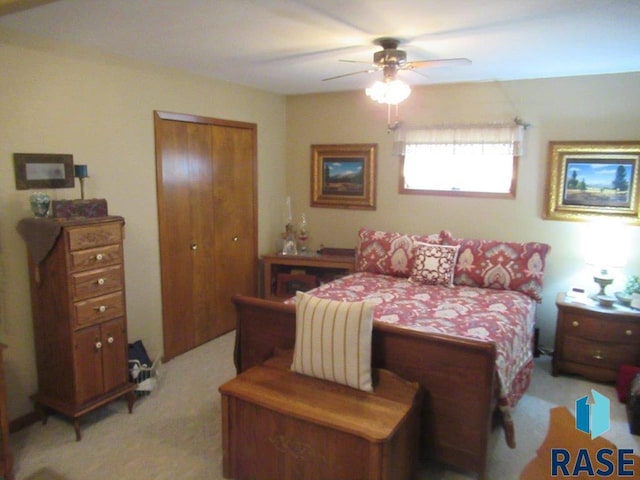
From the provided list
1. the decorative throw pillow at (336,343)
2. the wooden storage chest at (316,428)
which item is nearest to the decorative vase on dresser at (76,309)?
the wooden storage chest at (316,428)

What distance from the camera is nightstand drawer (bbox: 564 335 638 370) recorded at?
3.39 metres

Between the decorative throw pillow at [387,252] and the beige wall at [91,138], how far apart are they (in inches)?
69.3

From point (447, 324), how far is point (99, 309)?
213 cm

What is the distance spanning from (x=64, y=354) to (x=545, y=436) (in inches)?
115

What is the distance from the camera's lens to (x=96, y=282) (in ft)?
9.23

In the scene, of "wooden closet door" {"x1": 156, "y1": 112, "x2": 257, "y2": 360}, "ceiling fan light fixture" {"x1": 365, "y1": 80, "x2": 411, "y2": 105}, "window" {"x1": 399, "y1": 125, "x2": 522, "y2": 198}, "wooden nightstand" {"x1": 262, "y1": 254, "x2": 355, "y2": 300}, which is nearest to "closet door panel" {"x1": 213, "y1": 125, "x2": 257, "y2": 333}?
"wooden closet door" {"x1": 156, "y1": 112, "x2": 257, "y2": 360}

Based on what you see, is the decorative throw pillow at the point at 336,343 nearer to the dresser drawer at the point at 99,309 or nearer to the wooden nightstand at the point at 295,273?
the dresser drawer at the point at 99,309

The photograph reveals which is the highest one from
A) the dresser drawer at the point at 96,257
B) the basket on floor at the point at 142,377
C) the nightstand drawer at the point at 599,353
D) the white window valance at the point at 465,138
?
the white window valance at the point at 465,138

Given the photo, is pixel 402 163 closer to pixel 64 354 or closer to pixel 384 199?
pixel 384 199

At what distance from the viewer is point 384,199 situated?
476cm

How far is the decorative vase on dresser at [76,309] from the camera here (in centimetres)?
269

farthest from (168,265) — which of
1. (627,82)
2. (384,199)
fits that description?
(627,82)

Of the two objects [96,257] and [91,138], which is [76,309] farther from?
[91,138]

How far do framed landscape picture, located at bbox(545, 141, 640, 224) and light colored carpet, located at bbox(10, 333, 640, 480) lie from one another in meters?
1.38
